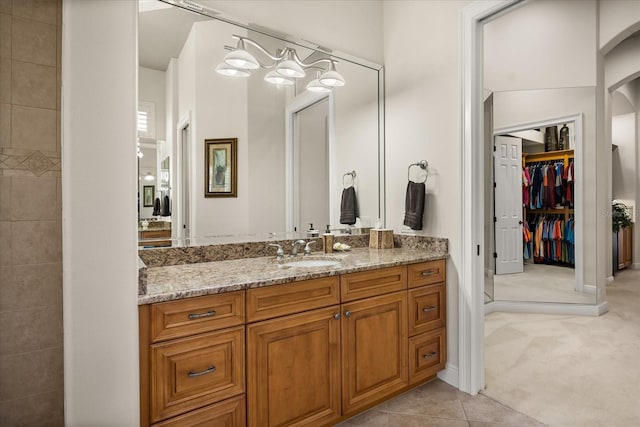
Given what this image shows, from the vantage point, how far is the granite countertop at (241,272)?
1.36 meters

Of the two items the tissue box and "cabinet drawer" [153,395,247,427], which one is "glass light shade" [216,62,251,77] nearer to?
the tissue box

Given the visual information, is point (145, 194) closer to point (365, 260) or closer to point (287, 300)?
point (287, 300)

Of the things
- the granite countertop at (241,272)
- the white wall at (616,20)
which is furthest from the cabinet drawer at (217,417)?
the white wall at (616,20)

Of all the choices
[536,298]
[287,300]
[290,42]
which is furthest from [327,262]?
[536,298]

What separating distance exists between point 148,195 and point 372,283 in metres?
1.30

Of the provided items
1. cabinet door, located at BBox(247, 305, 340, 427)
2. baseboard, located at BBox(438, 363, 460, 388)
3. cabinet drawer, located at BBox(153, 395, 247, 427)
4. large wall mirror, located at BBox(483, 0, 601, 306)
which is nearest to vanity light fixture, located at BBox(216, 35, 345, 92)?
cabinet door, located at BBox(247, 305, 340, 427)

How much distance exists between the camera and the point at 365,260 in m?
2.05

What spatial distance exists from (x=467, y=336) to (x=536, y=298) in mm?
2306

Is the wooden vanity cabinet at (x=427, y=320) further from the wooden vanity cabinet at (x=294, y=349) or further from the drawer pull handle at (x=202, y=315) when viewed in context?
the drawer pull handle at (x=202, y=315)

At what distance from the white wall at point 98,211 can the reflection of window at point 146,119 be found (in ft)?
2.29

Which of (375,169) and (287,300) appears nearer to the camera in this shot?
(287,300)

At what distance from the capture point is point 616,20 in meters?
3.58

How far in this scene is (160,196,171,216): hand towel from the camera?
1.94 m

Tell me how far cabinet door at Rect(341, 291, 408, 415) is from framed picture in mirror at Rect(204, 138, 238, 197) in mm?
1007
